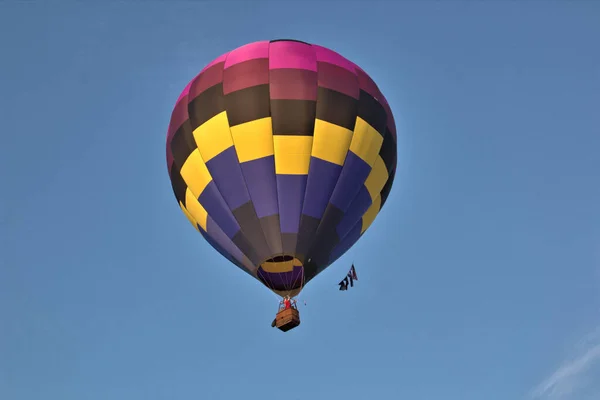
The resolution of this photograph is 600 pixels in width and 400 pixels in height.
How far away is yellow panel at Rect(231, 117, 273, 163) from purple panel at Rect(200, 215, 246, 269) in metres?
1.95

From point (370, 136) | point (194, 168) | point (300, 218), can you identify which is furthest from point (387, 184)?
point (194, 168)

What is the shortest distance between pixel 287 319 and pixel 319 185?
3421 mm

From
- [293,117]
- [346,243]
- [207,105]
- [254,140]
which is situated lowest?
[346,243]

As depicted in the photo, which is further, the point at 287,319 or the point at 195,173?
the point at 195,173

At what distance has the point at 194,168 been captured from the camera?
24562mm

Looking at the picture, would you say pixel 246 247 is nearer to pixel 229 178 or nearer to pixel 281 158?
pixel 229 178

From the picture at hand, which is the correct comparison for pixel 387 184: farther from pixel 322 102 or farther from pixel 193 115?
pixel 193 115

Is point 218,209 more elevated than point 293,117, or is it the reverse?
point 293,117

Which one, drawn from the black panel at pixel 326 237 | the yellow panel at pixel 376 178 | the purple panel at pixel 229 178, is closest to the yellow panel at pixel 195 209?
the purple panel at pixel 229 178

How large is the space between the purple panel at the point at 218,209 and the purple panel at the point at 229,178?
0.55 ft

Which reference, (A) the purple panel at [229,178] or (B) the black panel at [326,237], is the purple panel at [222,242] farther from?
(B) the black panel at [326,237]

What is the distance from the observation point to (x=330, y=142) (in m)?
23.8

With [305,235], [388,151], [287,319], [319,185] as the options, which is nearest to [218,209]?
[305,235]

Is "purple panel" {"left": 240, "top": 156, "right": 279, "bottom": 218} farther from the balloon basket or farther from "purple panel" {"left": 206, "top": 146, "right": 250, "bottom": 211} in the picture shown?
the balloon basket
